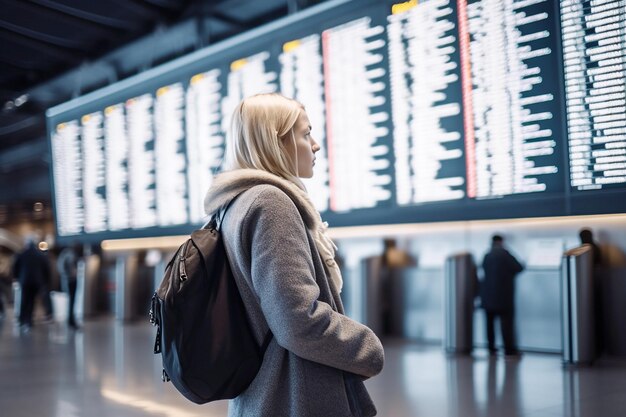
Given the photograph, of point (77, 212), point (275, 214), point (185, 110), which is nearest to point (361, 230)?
point (185, 110)

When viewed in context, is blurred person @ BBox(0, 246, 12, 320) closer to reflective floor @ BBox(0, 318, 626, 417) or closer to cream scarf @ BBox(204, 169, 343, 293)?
reflective floor @ BBox(0, 318, 626, 417)

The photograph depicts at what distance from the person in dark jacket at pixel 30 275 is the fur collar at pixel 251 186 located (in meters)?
10.7

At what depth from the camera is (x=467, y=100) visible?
6500mm

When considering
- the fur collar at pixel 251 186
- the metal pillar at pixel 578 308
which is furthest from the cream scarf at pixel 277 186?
the metal pillar at pixel 578 308

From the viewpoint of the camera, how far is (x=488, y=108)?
6.36 metres

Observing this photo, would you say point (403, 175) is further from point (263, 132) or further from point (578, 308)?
point (263, 132)

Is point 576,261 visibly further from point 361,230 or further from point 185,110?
point 185,110

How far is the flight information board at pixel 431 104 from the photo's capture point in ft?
18.5

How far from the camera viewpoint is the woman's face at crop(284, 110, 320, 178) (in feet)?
5.87

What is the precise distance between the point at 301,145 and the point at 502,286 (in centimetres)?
590

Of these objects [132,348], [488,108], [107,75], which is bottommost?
[132,348]

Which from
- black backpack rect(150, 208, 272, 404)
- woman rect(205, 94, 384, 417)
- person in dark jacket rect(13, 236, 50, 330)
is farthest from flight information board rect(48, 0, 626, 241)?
black backpack rect(150, 208, 272, 404)

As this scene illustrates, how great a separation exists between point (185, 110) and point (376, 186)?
146 inches

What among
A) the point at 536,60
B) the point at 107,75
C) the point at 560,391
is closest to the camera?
the point at 560,391
